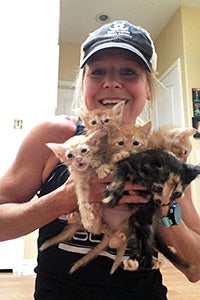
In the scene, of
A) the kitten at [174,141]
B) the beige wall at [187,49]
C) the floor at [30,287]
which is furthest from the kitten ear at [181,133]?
the beige wall at [187,49]

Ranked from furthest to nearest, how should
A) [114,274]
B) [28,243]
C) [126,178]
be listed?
[28,243]
[114,274]
[126,178]

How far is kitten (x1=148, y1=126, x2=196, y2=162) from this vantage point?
802 millimetres

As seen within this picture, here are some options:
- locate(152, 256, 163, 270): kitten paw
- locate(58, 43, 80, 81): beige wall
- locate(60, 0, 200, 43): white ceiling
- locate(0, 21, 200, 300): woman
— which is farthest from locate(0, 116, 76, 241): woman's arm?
locate(58, 43, 80, 81): beige wall

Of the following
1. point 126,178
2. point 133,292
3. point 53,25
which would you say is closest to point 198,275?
point 133,292

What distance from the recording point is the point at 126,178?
2.24ft

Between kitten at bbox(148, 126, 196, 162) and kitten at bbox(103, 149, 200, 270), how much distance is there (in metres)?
0.09

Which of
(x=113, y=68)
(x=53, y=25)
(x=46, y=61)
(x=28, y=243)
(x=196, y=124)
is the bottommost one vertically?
(x=28, y=243)

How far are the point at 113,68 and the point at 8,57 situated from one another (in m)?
1.75

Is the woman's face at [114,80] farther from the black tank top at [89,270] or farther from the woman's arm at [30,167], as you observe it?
the black tank top at [89,270]

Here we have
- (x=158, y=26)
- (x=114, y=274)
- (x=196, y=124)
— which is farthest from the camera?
(x=158, y=26)

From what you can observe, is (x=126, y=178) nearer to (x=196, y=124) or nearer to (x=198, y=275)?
(x=198, y=275)

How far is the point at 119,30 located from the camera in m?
0.96

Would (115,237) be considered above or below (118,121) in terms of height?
below

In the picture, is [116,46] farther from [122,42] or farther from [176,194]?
[176,194]
